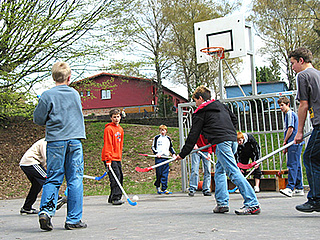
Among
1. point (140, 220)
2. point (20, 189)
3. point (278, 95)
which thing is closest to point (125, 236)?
point (140, 220)

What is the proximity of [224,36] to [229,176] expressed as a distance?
7.94 metres

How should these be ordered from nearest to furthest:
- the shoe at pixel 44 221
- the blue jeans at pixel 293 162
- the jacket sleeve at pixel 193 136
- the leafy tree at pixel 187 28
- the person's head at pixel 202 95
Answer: the shoe at pixel 44 221, the jacket sleeve at pixel 193 136, the person's head at pixel 202 95, the blue jeans at pixel 293 162, the leafy tree at pixel 187 28

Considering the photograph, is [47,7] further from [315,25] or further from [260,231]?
[315,25]

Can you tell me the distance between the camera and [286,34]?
35.5m

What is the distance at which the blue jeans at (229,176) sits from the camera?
543 centimetres

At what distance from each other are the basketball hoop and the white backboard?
0.10 m

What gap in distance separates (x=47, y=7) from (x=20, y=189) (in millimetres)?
7237

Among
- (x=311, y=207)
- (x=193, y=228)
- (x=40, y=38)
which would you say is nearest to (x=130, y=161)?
(x=40, y=38)

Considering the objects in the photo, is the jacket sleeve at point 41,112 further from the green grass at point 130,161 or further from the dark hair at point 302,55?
the green grass at point 130,161

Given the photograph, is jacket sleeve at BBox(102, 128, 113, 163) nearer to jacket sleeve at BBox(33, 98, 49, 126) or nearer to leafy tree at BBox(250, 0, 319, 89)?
jacket sleeve at BBox(33, 98, 49, 126)

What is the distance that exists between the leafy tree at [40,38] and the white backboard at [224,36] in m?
5.70

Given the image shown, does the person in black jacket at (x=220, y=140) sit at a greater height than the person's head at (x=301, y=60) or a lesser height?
lesser

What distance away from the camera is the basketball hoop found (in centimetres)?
1270

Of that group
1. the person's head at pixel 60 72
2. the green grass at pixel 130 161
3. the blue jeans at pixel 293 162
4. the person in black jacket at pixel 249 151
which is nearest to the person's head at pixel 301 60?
the person's head at pixel 60 72
